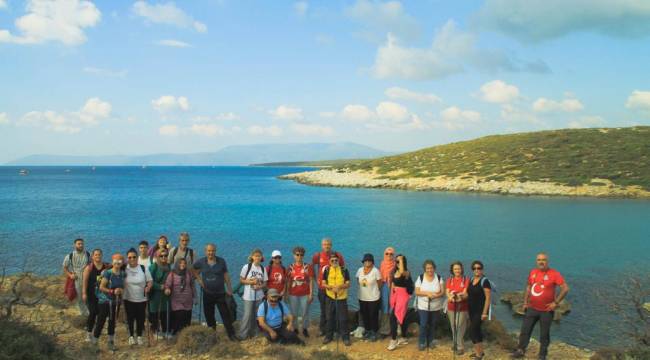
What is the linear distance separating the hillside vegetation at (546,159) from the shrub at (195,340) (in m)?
70.3

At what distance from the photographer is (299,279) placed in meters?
10.8

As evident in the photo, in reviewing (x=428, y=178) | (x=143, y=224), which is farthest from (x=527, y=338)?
(x=428, y=178)

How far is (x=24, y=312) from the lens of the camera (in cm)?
1284

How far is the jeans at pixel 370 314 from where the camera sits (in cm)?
1054

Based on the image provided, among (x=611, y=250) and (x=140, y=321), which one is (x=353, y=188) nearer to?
(x=611, y=250)

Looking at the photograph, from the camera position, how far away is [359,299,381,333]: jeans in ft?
34.6

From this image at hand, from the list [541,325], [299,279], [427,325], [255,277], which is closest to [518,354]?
[541,325]

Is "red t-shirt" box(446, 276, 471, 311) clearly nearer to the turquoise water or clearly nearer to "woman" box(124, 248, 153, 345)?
the turquoise water

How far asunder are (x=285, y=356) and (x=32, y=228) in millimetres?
34493

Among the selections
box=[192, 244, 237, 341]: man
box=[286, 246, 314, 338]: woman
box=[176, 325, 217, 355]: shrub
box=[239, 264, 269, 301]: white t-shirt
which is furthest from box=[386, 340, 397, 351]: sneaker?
box=[176, 325, 217, 355]: shrub

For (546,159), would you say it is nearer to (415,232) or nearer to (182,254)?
(415,232)

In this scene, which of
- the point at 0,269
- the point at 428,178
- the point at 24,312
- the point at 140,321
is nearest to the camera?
the point at 140,321

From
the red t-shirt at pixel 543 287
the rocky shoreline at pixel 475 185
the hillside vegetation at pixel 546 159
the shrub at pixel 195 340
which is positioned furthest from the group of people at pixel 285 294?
the hillside vegetation at pixel 546 159

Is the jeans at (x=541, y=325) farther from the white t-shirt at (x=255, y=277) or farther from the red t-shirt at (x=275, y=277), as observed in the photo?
the white t-shirt at (x=255, y=277)
